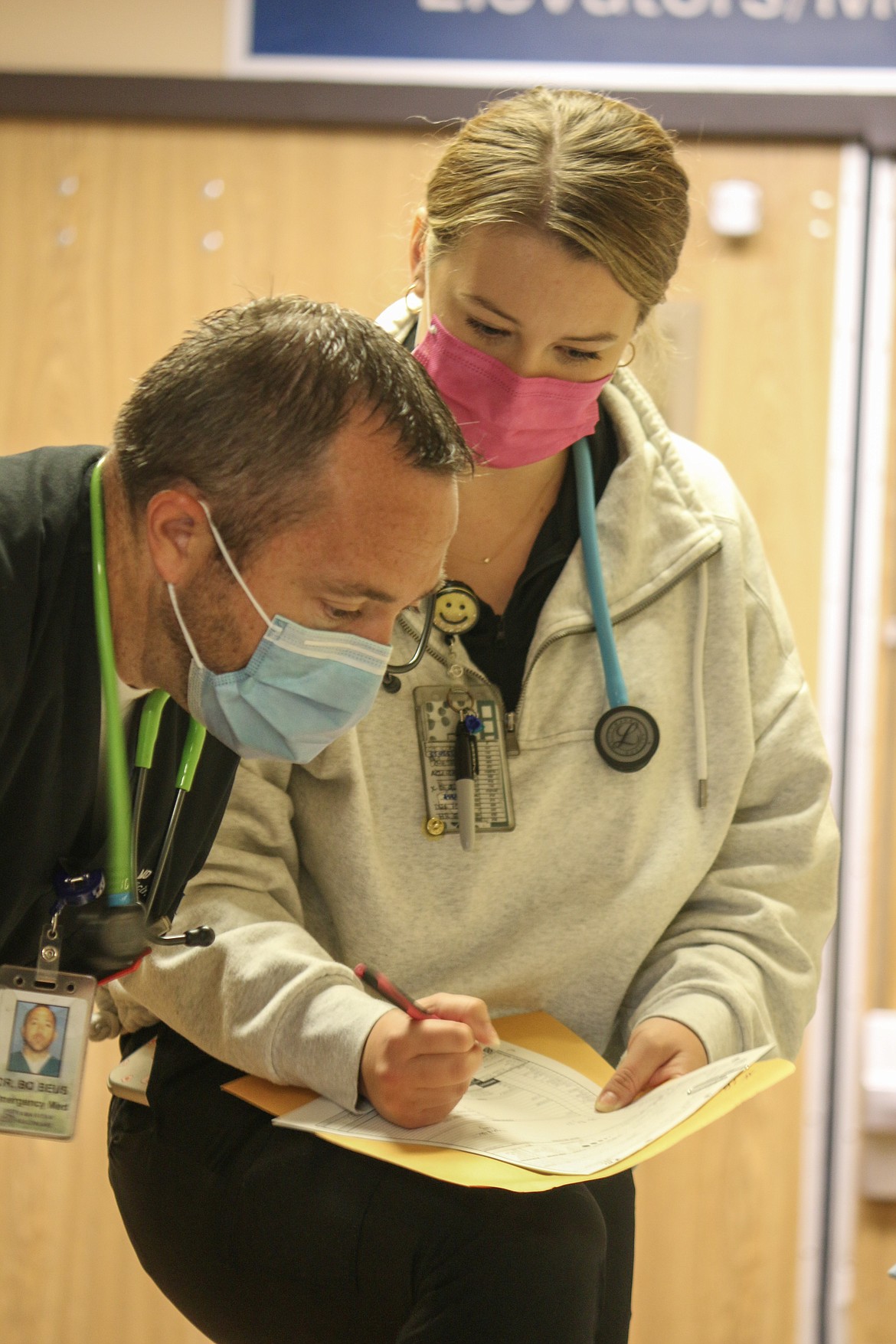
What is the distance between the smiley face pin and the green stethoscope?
31 centimetres

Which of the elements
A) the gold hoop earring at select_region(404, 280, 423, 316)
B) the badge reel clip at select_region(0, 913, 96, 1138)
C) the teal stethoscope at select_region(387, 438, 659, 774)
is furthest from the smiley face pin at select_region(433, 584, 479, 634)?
the badge reel clip at select_region(0, 913, 96, 1138)

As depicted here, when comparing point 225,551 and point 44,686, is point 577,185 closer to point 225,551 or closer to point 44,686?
point 225,551

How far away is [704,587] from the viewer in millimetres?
1421

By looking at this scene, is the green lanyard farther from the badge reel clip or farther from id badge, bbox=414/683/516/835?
id badge, bbox=414/683/516/835

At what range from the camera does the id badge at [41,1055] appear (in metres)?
1.02

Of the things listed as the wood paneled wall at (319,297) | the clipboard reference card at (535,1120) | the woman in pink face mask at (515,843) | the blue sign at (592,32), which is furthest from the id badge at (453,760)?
the blue sign at (592,32)

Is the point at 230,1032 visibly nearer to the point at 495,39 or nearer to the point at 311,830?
the point at 311,830

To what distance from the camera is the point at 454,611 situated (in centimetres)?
135

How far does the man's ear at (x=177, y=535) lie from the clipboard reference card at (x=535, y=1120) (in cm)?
45

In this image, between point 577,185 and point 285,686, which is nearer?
point 285,686

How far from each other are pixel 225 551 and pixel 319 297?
1.44 meters

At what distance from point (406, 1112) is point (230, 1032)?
7.1 inches

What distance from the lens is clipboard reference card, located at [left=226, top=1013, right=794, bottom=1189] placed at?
99cm

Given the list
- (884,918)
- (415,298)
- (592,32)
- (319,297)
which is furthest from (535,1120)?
(592,32)
